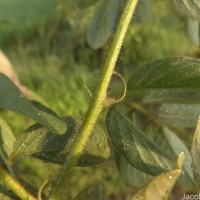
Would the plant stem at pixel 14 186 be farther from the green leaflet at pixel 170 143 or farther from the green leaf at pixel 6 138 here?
the green leaflet at pixel 170 143

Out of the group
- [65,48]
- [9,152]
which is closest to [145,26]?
[65,48]

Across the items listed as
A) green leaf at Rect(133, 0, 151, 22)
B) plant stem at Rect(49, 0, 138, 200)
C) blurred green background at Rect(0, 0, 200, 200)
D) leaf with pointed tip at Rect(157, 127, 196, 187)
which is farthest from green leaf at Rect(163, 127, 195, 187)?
blurred green background at Rect(0, 0, 200, 200)

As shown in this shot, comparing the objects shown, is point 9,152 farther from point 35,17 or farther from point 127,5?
point 35,17

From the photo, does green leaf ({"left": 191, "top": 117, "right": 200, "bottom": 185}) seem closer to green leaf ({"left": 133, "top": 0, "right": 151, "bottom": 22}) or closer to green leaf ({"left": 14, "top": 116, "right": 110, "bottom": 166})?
green leaf ({"left": 14, "top": 116, "right": 110, "bottom": 166})

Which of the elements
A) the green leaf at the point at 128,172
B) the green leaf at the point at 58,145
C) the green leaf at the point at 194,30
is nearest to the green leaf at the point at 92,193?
the green leaf at the point at 58,145

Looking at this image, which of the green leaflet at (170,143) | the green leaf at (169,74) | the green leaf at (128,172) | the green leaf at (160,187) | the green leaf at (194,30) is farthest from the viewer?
the green leaf at (194,30)

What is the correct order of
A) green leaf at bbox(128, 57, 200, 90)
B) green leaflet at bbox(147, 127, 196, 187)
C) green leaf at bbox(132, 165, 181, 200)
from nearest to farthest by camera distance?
1. green leaf at bbox(132, 165, 181, 200)
2. green leaf at bbox(128, 57, 200, 90)
3. green leaflet at bbox(147, 127, 196, 187)
